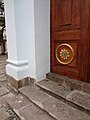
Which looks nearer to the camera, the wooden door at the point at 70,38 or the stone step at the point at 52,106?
the stone step at the point at 52,106

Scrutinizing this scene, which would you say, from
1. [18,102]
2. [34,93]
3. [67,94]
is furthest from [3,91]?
[67,94]

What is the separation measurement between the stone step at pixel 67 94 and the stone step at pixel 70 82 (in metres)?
0.04

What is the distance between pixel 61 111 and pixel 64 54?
74 centimetres

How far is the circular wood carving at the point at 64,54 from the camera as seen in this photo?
1520 millimetres

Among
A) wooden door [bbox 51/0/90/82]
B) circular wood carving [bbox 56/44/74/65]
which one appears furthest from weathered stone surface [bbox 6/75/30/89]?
circular wood carving [bbox 56/44/74/65]

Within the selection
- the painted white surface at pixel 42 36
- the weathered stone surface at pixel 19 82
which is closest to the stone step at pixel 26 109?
the weathered stone surface at pixel 19 82

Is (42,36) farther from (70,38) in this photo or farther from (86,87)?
(86,87)

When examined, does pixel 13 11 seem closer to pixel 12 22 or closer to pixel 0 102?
pixel 12 22

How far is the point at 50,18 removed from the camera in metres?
1.68

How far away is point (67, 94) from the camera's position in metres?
1.32

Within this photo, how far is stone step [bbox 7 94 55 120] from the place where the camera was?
117cm

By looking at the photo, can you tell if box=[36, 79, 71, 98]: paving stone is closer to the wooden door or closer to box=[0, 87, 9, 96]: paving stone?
the wooden door

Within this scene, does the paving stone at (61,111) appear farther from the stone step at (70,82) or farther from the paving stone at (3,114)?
the paving stone at (3,114)

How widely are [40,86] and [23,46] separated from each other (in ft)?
2.01
